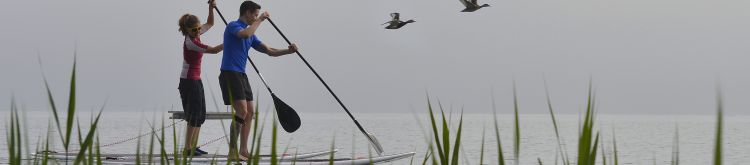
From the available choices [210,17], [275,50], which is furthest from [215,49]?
[275,50]

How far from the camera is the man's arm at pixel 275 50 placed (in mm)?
7855

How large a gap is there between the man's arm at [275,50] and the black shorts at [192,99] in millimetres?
527

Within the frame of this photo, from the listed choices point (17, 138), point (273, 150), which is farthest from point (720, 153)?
point (17, 138)

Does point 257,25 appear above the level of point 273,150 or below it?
above

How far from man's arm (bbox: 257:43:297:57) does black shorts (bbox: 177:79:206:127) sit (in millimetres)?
527

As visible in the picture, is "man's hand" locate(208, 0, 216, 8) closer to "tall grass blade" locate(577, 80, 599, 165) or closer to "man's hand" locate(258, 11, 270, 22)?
"man's hand" locate(258, 11, 270, 22)

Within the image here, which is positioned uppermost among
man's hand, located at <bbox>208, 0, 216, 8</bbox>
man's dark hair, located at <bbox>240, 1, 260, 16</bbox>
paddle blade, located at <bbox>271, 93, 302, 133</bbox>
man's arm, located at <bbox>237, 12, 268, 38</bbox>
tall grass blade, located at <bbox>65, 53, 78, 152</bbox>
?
man's hand, located at <bbox>208, 0, 216, 8</bbox>

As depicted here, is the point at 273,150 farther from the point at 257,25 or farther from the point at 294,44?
the point at 294,44

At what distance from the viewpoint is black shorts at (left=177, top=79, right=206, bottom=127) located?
7.82m

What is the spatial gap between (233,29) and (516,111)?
5.17m

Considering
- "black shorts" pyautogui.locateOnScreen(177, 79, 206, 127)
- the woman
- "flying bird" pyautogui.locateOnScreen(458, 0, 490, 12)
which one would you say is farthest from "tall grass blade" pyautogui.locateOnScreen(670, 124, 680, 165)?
"black shorts" pyautogui.locateOnScreen(177, 79, 206, 127)

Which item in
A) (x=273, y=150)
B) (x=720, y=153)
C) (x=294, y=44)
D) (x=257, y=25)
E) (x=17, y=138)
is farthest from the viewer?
(x=294, y=44)

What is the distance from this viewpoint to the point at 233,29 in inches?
291

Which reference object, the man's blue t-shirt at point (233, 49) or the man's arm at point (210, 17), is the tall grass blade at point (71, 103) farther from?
the man's arm at point (210, 17)
